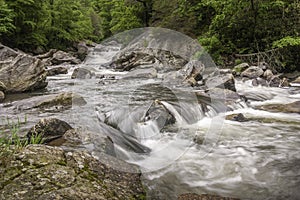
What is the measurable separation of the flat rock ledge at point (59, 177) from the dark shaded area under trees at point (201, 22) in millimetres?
10998

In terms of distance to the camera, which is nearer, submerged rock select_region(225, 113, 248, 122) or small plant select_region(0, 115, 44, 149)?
small plant select_region(0, 115, 44, 149)

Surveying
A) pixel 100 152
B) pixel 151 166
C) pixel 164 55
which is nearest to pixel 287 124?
pixel 151 166

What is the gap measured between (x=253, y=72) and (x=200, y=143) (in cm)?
761

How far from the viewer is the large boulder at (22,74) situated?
923cm

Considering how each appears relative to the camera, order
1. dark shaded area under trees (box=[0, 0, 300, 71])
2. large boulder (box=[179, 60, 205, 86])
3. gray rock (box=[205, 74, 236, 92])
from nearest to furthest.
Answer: gray rock (box=[205, 74, 236, 92])
large boulder (box=[179, 60, 205, 86])
dark shaded area under trees (box=[0, 0, 300, 71])

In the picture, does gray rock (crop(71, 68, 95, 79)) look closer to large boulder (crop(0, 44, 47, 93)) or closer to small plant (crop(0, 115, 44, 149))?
large boulder (crop(0, 44, 47, 93))

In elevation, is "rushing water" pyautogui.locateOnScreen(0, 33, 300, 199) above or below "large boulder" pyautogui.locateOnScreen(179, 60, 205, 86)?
below

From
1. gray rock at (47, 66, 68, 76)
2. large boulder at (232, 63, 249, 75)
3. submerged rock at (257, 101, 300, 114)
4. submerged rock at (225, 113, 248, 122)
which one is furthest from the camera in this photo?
gray rock at (47, 66, 68, 76)

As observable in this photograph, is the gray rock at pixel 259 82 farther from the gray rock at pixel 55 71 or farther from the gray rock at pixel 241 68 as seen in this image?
the gray rock at pixel 55 71

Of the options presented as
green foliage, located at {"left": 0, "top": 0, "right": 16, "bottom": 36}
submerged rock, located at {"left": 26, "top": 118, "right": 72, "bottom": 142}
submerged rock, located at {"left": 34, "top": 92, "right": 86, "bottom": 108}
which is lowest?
submerged rock, located at {"left": 34, "top": 92, "right": 86, "bottom": 108}

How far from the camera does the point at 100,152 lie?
382 centimetres

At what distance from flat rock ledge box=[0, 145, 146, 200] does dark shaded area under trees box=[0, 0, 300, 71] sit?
10998 mm

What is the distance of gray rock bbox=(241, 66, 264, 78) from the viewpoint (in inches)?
452

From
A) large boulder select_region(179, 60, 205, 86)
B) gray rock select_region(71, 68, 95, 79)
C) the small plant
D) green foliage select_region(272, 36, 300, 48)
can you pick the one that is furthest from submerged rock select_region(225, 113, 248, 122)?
gray rock select_region(71, 68, 95, 79)
